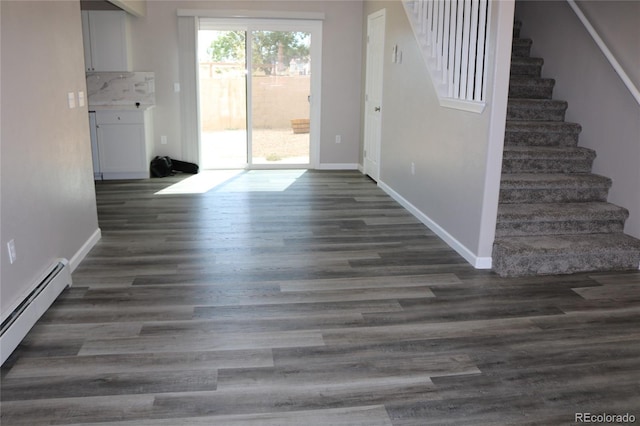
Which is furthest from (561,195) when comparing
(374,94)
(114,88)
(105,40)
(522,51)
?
(105,40)

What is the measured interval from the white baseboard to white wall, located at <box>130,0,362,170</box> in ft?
6.38

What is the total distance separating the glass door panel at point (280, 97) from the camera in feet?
25.0

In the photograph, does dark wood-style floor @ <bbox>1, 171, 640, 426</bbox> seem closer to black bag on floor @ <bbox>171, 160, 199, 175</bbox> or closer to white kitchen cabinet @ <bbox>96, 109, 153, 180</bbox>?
white kitchen cabinet @ <bbox>96, 109, 153, 180</bbox>

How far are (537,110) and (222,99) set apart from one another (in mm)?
4467

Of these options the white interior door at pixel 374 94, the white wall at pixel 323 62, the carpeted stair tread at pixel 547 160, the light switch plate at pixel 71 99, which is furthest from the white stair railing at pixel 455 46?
the light switch plate at pixel 71 99

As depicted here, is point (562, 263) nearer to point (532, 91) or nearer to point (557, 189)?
point (557, 189)

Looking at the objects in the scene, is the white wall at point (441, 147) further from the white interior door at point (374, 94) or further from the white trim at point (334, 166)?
the white trim at point (334, 166)

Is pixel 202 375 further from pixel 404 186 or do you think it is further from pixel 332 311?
pixel 404 186

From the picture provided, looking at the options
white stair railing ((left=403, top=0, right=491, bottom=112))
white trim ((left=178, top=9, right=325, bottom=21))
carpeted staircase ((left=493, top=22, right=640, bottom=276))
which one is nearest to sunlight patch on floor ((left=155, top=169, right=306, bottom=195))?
white trim ((left=178, top=9, right=325, bottom=21))

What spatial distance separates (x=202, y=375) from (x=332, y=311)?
97cm

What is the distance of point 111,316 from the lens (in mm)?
3086

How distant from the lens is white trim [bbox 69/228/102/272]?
380 centimetres

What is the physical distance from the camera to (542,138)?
4.84m

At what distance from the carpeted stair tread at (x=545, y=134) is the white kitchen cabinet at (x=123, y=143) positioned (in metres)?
4.73
